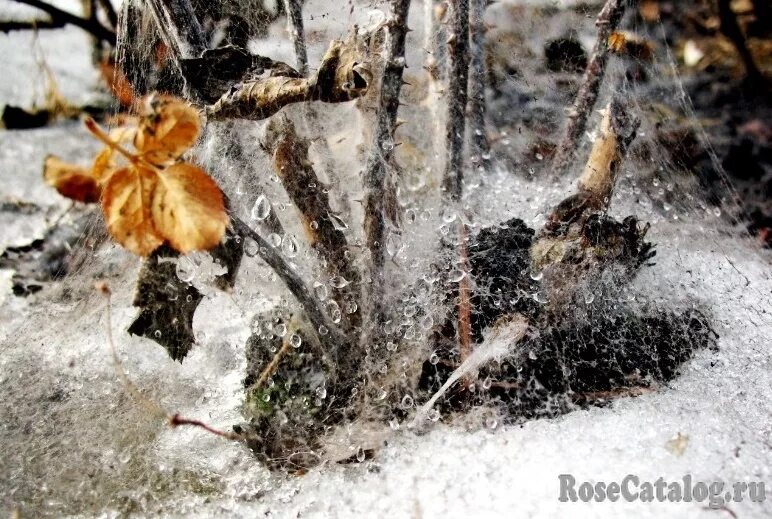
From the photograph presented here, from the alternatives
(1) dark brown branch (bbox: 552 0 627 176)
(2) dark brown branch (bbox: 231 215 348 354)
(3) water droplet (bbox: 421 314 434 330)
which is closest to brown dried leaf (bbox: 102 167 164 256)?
(2) dark brown branch (bbox: 231 215 348 354)

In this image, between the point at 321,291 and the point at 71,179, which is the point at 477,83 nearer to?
the point at 321,291

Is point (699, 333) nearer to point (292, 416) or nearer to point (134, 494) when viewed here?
point (292, 416)

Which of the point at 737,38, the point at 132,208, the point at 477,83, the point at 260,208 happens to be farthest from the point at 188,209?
the point at 737,38

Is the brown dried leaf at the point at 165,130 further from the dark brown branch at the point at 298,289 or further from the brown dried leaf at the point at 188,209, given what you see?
the dark brown branch at the point at 298,289

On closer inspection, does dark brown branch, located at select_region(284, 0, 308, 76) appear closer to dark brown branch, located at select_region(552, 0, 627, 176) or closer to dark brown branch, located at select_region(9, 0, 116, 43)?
dark brown branch, located at select_region(552, 0, 627, 176)

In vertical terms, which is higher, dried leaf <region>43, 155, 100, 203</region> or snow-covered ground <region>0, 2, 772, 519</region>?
dried leaf <region>43, 155, 100, 203</region>

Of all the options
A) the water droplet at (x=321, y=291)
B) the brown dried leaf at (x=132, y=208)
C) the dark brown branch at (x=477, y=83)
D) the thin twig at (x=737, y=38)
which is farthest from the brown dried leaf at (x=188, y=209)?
the thin twig at (x=737, y=38)

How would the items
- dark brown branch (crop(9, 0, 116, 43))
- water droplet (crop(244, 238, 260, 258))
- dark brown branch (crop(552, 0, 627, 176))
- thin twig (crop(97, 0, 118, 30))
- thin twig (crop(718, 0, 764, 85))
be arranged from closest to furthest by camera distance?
water droplet (crop(244, 238, 260, 258)) < dark brown branch (crop(552, 0, 627, 176)) < dark brown branch (crop(9, 0, 116, 43)) < thin twig (crop(97, 0, 118, 30)) < thin twig (crop(718, 0, 764, 85))
